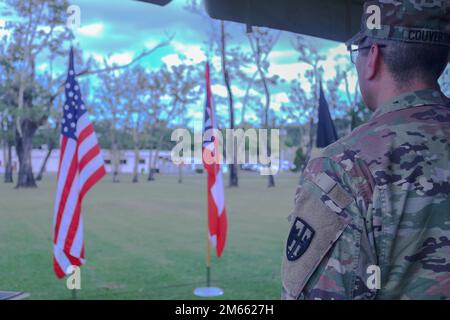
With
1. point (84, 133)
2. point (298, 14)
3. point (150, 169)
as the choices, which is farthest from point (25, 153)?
point (298, 14)

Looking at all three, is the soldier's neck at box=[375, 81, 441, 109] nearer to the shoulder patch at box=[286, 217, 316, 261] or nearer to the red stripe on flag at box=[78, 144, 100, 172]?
the shoulder patch at box=[286, 217, 316, 261]

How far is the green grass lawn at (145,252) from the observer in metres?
5.05

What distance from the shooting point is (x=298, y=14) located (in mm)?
3408

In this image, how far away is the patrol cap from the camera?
0.92 meters

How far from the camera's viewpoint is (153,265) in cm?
632

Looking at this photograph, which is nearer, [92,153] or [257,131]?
[92,153]

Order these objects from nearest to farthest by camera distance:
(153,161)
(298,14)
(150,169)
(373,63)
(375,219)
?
(375,219), (373,63), (298,14), (150,169), (153,161)

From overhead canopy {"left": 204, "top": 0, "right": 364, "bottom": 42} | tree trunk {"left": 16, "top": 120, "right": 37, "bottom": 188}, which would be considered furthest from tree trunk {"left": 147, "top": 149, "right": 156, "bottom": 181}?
overhead canopy {"left": 204, "top": 0, "right": 364, "bottom": 42}

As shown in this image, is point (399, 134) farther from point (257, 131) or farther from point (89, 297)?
point (257, 131)

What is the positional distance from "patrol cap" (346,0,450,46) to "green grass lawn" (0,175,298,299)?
3.85 metres

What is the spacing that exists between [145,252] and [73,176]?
3499 millimetres

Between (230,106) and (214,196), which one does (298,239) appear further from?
(230,106)
